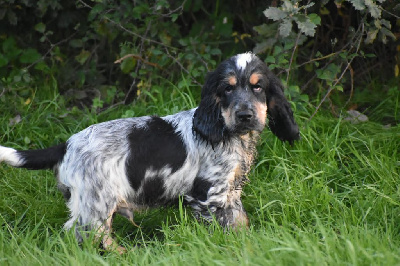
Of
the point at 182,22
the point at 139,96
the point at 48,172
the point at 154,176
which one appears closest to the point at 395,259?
the point at 154,176

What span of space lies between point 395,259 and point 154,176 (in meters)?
1.67

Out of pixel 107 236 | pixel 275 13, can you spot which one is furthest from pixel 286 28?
pixel 107 236

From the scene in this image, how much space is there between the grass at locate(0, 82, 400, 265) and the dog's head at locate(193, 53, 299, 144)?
59 centimetres

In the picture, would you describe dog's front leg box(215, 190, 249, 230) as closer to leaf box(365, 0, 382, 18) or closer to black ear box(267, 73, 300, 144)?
black ear box(267, 73, 300, 144)

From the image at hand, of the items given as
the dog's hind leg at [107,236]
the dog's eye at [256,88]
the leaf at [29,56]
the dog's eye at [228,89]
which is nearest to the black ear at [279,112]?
the dog's eye at [256,88]

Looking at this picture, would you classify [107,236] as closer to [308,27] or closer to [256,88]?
[256,88]

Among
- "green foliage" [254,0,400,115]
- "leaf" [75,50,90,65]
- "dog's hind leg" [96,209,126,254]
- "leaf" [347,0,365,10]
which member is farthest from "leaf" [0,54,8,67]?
"leaf" [347,0,365,10]

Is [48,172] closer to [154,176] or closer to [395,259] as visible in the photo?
[154,176]

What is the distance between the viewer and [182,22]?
22.3 feet

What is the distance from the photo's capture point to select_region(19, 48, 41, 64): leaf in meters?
6.16

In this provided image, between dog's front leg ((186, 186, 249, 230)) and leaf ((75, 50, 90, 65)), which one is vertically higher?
leaf ((75, 50, 90, 65))

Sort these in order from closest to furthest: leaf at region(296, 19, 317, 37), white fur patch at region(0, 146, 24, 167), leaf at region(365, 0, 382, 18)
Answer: white fur patch at region(0, 146, 24, 167) → leaf at region(296, 19, 317, 37) → leaf at region(365, 0, 382, 18)

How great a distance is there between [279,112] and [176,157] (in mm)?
764

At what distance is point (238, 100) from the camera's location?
151 inches
